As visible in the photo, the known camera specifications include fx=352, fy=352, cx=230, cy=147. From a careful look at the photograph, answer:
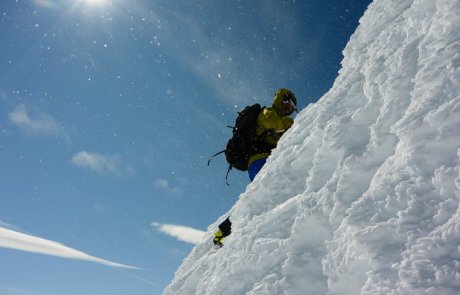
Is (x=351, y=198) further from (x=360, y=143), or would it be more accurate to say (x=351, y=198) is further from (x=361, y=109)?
(x=361, y=109)

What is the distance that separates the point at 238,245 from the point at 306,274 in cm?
110

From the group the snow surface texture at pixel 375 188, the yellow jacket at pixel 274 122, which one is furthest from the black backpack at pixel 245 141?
the snow surface texture at pixel 375 188

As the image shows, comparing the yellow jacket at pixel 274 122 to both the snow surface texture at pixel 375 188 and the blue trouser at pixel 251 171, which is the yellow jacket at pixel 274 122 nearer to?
the blue trouser at pixel 251 171

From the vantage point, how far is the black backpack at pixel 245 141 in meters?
6.29

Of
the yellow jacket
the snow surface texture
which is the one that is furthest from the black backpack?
the snow surface texture

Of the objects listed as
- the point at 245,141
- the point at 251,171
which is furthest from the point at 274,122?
the point at 251,171

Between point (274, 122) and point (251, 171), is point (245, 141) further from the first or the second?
point (274, 122)

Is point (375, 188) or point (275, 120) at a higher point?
point (275, 120)

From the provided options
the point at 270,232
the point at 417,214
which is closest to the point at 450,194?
the point at 417,214

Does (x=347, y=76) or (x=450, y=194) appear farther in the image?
(x=347, y=76)

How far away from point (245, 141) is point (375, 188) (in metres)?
4.26

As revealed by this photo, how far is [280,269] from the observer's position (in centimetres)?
256

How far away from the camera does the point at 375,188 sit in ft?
7.24

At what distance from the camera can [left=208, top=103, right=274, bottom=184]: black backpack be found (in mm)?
6293
